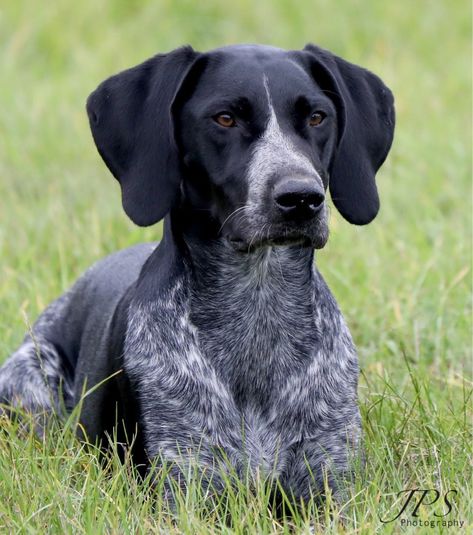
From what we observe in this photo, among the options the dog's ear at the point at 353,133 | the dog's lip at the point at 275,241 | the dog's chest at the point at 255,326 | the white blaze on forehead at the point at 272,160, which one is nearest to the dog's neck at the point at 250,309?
the dog's chest at the point at 255,326

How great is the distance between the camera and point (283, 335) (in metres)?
4.39

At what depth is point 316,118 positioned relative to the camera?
4.23 metres

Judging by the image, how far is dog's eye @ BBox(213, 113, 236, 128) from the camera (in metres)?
4.12

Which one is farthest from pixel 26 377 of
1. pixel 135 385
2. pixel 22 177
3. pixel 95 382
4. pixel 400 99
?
pixel 400 99

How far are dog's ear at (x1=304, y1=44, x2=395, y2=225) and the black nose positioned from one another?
563mm

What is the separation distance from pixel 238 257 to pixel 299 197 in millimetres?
581

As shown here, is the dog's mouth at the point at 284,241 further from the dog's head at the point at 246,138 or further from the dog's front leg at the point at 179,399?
the dog's front leg at the point at 179,399

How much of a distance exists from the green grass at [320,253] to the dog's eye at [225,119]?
3.93ft

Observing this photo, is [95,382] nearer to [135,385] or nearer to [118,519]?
[135,385]

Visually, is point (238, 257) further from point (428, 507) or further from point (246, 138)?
point (428, 507)

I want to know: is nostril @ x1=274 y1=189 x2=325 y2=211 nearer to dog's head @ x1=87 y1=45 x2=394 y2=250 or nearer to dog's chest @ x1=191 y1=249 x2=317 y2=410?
dog's head @ x1=87 y1=45 x2=394 y2=250

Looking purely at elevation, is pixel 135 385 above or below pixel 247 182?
below

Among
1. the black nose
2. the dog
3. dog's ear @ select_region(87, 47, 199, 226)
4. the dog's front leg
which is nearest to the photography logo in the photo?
the dog

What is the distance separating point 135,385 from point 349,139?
3.78ft
